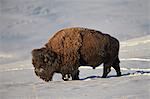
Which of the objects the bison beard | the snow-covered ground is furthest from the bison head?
the snow-covered ground

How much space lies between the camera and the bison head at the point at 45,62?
29.3 ft

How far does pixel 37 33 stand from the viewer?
26.6m

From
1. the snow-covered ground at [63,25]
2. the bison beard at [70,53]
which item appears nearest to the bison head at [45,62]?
the bison beard at [70,53]

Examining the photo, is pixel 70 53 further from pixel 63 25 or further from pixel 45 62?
pixel 63 25

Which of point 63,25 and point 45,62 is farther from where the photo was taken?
Answer: point 63,25

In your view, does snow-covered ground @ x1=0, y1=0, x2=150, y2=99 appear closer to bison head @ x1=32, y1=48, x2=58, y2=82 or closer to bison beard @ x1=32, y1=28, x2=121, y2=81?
bison beard @ x1=32, y1=28, x2=121, y2=81

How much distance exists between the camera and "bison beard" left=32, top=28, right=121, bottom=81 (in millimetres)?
9023

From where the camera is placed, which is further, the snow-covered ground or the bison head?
the snow-covered ground

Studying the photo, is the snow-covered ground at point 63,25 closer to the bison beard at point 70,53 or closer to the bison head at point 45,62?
the bison beard at point 70,53

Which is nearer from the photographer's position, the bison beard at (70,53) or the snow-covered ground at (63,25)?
the bison beard at (70,53)

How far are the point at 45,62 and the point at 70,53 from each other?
523 millimetres

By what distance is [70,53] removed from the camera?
9.05m

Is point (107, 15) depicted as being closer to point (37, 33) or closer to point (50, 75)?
point (37, 33)

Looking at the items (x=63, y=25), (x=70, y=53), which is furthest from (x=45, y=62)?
(x=63, y=25)
